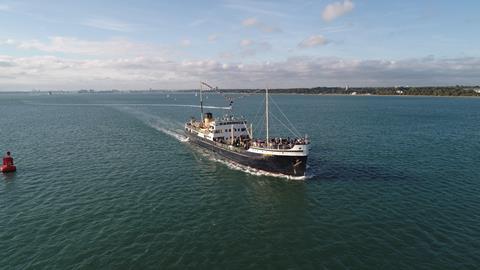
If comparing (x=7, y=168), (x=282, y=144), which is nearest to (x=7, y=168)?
(x=7, y=168)

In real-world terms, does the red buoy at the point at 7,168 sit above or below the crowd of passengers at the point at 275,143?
below

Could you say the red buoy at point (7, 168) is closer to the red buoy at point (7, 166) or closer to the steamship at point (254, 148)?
the red buoy at point (7, 166)

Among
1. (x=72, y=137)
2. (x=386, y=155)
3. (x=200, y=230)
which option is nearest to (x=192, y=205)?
(x=200, y=230)

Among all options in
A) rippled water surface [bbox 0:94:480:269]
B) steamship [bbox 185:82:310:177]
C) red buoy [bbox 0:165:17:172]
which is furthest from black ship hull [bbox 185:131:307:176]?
red buoy [bbox 0:165:17:172]

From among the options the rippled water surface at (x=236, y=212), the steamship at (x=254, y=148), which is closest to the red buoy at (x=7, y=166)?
the rippled water surface at (x=236, y=212)

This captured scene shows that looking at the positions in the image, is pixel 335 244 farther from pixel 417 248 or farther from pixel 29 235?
pixel 29 235

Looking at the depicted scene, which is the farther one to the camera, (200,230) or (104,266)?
(200,230)

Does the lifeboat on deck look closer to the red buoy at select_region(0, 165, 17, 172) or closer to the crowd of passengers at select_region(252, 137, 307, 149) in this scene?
the red buoy at select_region(0, 165, 17, 172)

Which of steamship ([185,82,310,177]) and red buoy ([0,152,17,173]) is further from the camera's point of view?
red buoy ([0,152,17,173])
